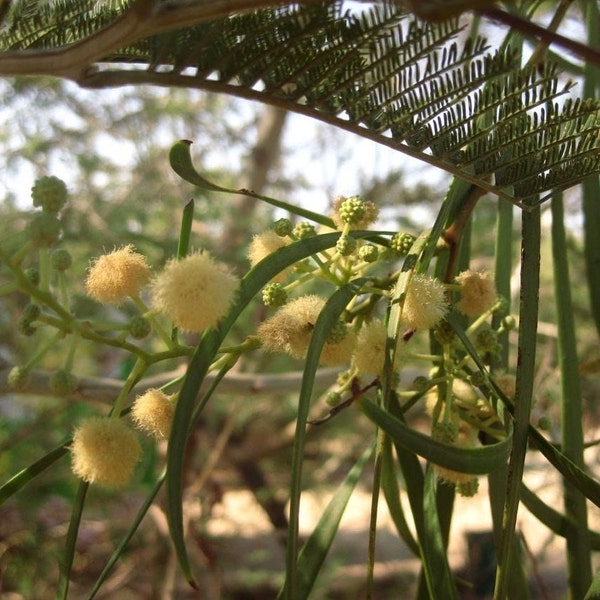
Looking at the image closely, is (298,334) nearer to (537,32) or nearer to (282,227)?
(282,227)

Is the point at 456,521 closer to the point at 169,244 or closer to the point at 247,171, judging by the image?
the point at 247,171

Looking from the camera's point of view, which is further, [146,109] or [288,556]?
[146,109]

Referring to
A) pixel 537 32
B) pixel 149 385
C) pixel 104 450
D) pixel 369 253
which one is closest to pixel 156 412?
pixel 104 450

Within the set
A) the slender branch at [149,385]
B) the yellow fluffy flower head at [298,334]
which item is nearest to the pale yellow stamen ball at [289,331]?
the yellow fluffy flower head at [298,334]

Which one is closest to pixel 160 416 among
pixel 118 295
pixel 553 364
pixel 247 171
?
pixel 118 295

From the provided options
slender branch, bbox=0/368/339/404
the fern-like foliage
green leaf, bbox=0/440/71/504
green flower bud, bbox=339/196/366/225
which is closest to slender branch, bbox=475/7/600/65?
the fern-like foliage

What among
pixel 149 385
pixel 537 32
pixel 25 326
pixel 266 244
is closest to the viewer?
pixel 537 32
